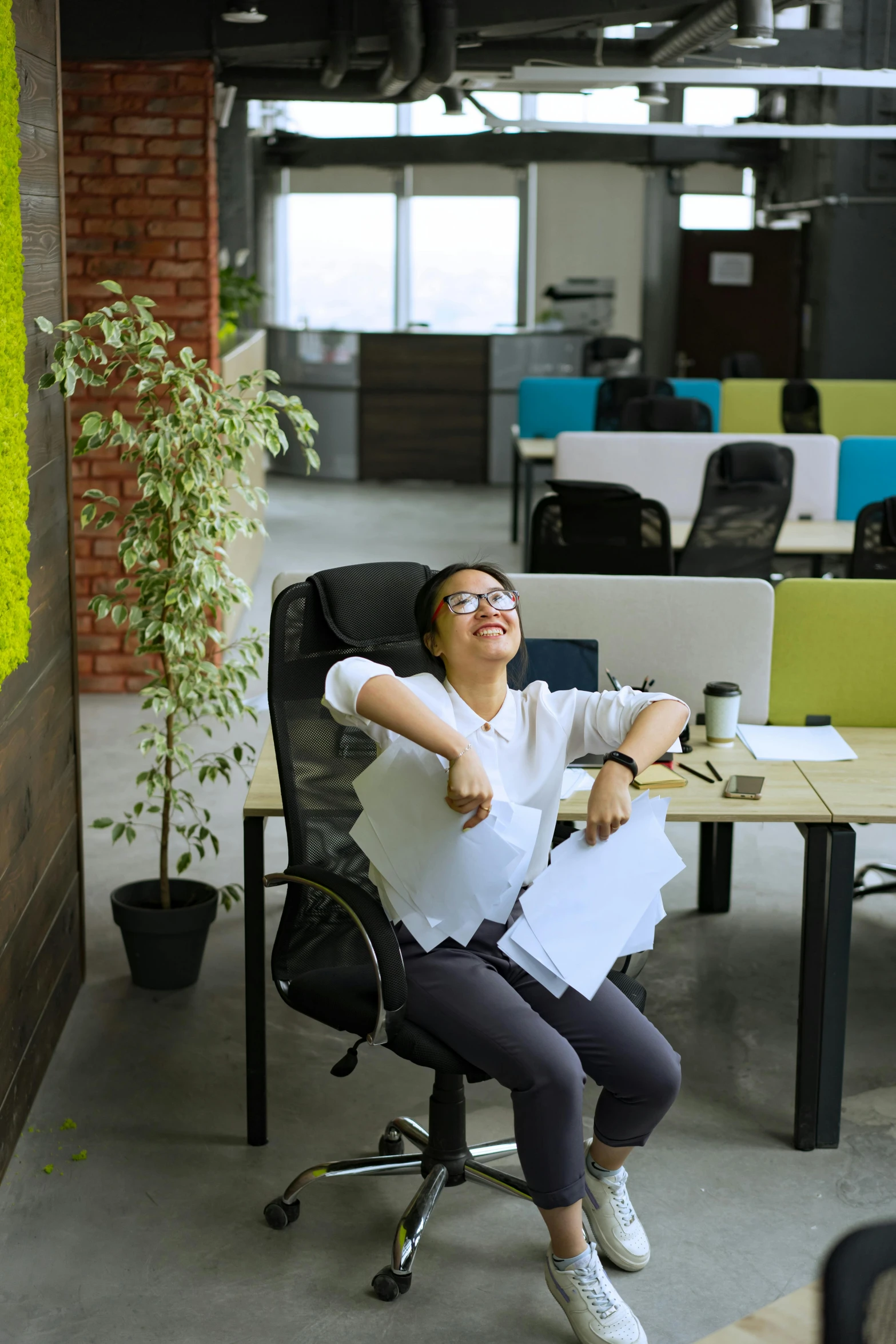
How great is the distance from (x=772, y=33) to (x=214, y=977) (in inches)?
153

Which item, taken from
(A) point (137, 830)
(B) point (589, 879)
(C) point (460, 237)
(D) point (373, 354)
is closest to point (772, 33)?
(A) point (137, 830)

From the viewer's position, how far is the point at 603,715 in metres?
2.46

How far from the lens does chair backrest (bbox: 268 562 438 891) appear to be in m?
2.48

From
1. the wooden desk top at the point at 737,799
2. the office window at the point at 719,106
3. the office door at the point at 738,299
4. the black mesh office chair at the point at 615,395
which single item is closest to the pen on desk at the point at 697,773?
the wooden desk top at the point at 737,799

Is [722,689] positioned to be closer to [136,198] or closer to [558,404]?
[136,198]

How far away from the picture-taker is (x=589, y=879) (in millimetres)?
2332

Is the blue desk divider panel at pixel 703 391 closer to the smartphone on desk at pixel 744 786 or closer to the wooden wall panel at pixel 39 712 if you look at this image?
the wooden wall panel at pixel 39 712

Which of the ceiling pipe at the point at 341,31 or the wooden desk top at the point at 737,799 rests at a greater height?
the ceiling pipe at the point at 341,31

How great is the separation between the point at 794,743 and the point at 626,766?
36.0 inches

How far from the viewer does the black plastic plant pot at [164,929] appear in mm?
3408

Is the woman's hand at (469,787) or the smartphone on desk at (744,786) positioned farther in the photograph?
the smartphone on desk at (744,786)

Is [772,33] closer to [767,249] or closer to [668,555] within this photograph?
[668,555]

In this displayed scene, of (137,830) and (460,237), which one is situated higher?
(460,237)

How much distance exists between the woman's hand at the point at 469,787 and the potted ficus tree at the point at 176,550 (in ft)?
3.55
